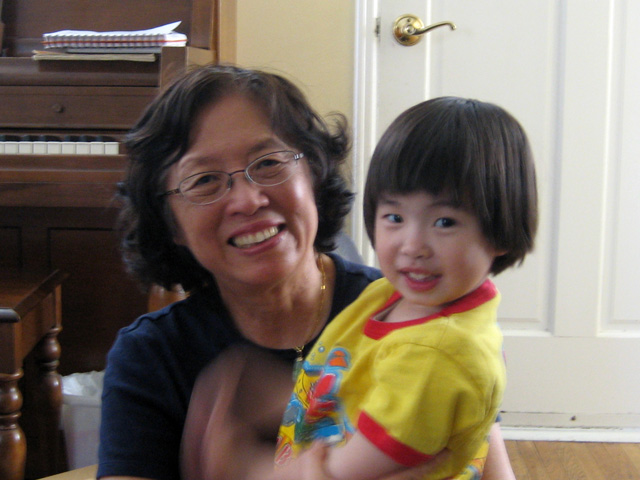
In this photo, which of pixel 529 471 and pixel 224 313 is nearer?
pixel 224 313

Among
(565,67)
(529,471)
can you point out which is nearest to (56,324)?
(529,471)

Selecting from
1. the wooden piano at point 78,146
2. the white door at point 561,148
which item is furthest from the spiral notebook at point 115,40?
the white door at point 561,148

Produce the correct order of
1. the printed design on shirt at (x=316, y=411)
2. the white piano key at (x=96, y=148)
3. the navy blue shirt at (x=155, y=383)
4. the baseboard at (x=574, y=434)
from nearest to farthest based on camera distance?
1. the printed design on shirt at (x=316, y=411)
2. the navy blue shirt at (x=155, y=383)
3. the white piano key at (x=96, y=148)
4. the baseboard at (x=574, y=434)

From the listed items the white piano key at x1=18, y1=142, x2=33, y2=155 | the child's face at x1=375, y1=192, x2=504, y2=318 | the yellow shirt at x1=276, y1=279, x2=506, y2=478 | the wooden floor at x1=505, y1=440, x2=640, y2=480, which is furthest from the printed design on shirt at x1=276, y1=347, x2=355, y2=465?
the wooden floor at x1=505, y1=440, x2=640, y2=480

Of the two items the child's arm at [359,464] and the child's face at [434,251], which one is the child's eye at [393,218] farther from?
the child's arm at [359,464]

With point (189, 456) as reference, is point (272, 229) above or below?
above

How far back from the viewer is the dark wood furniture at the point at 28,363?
156 centimetres

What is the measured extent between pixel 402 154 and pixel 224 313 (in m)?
0.43

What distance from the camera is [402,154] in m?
0.77

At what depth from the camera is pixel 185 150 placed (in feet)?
3.37

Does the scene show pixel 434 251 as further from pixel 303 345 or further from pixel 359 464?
pixel 303 345

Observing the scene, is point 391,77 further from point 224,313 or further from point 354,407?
point 354,407

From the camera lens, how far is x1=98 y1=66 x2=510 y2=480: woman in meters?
0.97

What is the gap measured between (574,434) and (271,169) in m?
1.96
